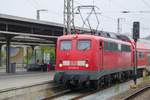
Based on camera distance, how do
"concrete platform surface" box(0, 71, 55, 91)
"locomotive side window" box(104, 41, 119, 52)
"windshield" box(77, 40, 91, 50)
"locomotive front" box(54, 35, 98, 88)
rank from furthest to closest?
"locomotive side window" box(104, 41, 119, 52), "concrete platform surface" box(0, 71, 55, 91), "windshield" box(77, 40, 91, 50), "locomotive front" box(54, 35, 98, 88)

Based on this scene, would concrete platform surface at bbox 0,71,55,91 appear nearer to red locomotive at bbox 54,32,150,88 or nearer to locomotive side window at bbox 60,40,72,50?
red locomotive at bbox 54,32,150,88

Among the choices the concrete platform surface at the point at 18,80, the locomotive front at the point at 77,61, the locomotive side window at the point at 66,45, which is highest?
the locomotive side window at the point at 66,45

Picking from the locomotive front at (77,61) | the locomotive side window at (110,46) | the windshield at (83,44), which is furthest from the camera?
the locomotive side window at (110,46)

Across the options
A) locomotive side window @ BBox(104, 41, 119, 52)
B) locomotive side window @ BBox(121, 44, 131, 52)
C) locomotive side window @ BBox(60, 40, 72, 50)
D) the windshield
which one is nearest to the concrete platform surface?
locomotive side window @ BBox(60, 40, 72, 50)

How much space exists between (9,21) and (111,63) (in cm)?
994

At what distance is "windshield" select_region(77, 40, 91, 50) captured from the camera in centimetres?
1399

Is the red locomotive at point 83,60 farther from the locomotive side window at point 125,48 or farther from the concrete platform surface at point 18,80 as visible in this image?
the locomotive side window at point 125,48

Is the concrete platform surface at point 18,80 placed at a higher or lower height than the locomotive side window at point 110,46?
lower

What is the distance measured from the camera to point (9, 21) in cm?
2184

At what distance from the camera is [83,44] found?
14.1 meters

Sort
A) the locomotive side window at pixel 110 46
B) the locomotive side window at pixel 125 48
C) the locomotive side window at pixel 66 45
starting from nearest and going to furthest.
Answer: the locomotive side window at pixel 66 45 < the locomotive side window at pixel 110 46 < the locomotive side window at pixel 125 48

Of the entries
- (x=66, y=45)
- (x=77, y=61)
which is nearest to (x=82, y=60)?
(x=77, y=61)

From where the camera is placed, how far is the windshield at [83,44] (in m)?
14.0

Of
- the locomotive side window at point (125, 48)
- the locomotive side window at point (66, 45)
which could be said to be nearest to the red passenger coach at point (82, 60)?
the locomotive side window at point (66, 45)
